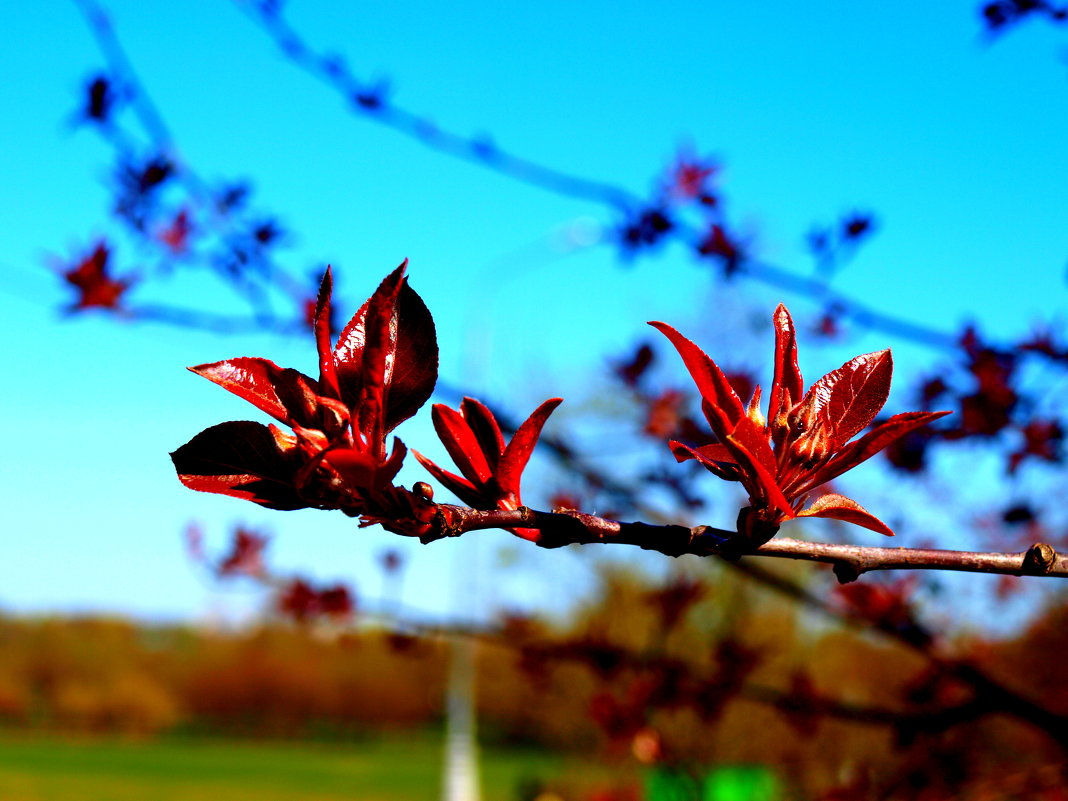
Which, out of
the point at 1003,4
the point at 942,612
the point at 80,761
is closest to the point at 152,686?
the point at 80,761

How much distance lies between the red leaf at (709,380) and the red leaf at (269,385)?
9.9 inches

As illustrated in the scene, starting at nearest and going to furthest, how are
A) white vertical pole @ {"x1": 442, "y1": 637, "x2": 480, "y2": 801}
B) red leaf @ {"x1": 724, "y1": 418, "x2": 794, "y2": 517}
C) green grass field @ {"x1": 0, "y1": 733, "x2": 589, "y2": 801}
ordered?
1. red leaf @ {"x1": 724, "y1": 418, "x2": 794, "y2": 517}
2. white vertical pole @ {"x1": 442, "y1": 637, "x2": 480, "y2": 801}
3. green grass field @ {"x1": 0, "y1": 733, "x2": 589, "y2": 801}

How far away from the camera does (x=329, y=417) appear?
0.68m

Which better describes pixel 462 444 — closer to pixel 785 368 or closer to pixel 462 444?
pixel 462 444

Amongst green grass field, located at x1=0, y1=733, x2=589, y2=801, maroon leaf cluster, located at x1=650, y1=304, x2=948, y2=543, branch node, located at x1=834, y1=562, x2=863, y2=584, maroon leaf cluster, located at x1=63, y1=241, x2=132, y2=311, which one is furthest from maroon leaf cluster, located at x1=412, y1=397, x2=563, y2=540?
green grass field, located at x1=0, y1=733, x2=589, y2=801

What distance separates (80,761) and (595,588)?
51.2 feet

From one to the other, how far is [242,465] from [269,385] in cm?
6

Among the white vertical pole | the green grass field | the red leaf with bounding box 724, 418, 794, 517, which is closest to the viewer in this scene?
the red leaf with bounding box 724, 418, 794, 517

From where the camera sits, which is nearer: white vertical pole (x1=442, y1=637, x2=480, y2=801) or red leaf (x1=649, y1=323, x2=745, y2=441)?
red leaf (x1=649, y1=323, x2=745, y2=441)

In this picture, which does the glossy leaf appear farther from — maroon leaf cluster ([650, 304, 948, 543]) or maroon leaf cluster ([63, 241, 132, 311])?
maroon leaf cluster ([63, 241, 132, 311])

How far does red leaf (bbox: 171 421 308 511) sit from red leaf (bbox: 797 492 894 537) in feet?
1.21

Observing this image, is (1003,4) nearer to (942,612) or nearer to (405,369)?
(405,369)

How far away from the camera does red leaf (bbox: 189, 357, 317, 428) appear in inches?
26.1

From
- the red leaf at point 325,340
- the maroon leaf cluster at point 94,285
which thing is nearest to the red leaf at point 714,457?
the red leaf at point 325,340
